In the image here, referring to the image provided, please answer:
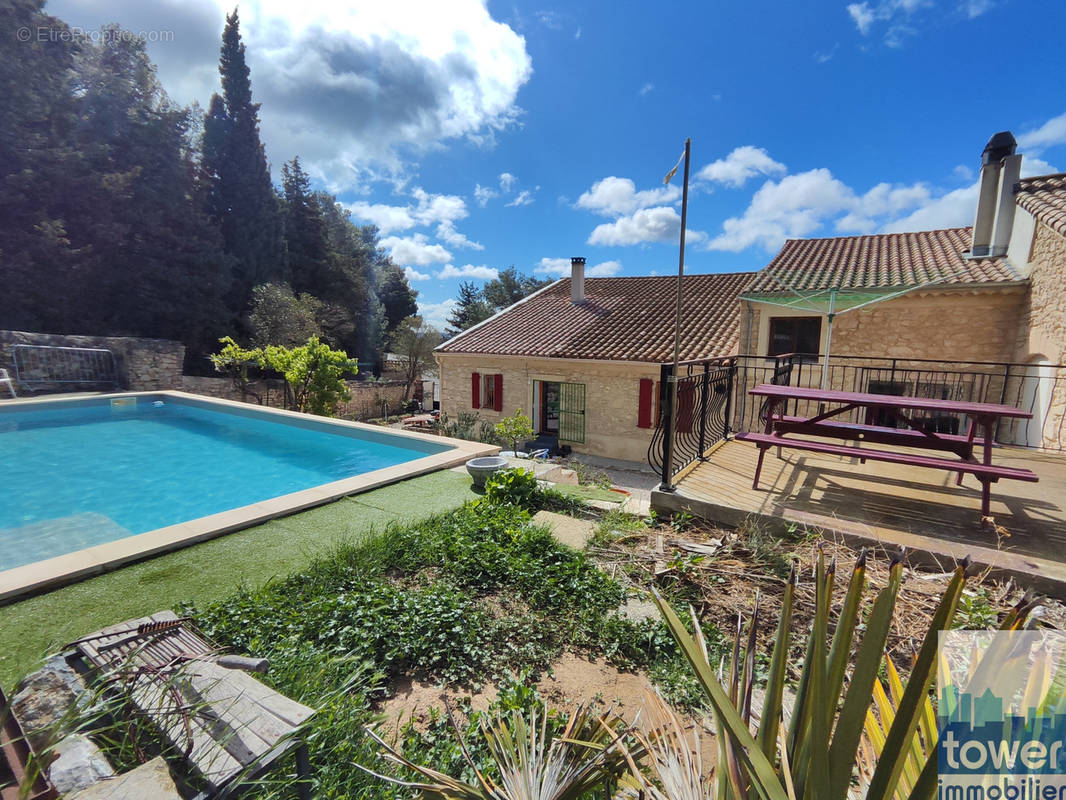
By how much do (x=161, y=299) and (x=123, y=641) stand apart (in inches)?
945

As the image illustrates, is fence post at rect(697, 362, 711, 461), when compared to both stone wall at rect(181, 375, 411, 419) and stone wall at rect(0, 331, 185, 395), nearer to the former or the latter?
stone wall at rect(181, 375, 411, 419)

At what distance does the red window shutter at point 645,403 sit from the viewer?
1214 centimetres

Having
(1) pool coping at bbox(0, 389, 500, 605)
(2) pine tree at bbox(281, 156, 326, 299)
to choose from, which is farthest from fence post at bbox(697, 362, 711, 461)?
(2) pine tree at bbox(281, 156, 326, 299)

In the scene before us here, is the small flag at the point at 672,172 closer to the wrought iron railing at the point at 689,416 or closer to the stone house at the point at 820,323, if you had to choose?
the wrought iron railing at the point at 689,416

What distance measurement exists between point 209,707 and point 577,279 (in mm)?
16376

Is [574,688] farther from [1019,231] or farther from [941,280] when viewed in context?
[1019,231]

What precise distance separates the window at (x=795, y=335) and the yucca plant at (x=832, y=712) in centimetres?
1150

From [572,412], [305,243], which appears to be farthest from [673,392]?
[305,243]

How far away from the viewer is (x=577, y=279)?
54.9ft

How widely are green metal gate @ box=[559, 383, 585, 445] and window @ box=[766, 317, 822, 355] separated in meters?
5.22

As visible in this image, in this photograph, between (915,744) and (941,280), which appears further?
(941,280)

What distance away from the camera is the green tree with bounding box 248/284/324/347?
20.0m

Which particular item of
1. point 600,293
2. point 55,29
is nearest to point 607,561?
point 600,293

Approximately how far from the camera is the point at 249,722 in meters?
1.65
